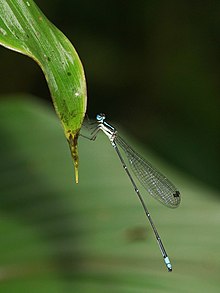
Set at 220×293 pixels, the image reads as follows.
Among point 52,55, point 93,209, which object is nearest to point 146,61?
point 93,209

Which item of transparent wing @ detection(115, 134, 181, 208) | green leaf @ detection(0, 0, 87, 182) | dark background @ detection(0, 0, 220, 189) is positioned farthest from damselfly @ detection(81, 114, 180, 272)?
dark background @ detection(0, 0, 220, 189)

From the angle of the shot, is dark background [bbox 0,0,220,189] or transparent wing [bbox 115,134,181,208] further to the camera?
dark background [bbox 0,0,220,189]

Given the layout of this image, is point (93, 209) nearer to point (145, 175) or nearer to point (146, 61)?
point (145, 175)

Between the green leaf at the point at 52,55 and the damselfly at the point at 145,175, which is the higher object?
the green leaf at the point at 52,55

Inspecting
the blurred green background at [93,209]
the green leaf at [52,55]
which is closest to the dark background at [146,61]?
the blurred green background at [93,209]

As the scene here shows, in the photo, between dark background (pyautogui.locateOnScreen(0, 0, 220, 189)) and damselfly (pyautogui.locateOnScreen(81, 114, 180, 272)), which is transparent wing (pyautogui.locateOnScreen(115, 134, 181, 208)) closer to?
damselfly (pyautogui.locateOnScreen(81, 114, 180, 272))

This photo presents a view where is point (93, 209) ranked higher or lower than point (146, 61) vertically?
lower

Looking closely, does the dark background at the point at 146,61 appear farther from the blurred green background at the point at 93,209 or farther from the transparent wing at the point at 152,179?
the transparent wing at the point at 152,179
